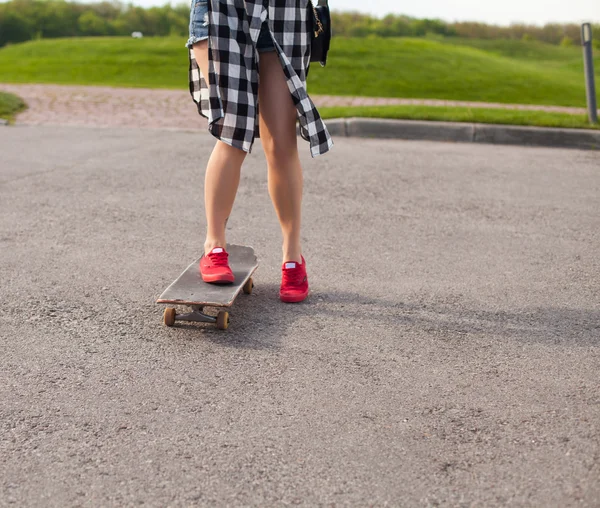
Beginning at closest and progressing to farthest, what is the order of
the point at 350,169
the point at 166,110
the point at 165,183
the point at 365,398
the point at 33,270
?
the point at 365,398 < the point at 33,270 < the point at 165,183 < the point at 350,169 < the point at 166,110

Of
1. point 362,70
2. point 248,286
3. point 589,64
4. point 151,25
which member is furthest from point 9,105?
point 151,25

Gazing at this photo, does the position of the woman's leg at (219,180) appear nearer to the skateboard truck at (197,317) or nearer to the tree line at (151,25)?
the skateboard truck at (197,317)

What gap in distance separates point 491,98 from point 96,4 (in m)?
21.8

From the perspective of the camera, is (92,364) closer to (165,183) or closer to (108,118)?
(165,183)

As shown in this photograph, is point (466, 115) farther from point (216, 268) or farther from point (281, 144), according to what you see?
point (216, 268)

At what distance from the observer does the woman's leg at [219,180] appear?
356 cm

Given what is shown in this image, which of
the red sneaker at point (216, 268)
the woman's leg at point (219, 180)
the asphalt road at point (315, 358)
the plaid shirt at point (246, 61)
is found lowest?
the asphalt road at point (315, 358)

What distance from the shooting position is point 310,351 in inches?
125

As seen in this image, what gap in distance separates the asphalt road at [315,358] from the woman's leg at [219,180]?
35 cm

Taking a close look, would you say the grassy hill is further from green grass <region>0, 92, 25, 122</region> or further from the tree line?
the tree line

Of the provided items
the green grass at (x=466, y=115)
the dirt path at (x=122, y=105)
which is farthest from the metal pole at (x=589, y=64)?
the dirt path at (x=122, y=105)

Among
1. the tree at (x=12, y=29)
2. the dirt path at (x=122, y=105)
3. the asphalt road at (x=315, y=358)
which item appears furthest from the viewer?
the tree at (x=12, y=29)

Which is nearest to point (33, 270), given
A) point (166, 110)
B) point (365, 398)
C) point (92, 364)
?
point (92, 364)

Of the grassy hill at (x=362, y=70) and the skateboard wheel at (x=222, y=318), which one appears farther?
the grassy hill at (x=362, y=70)
